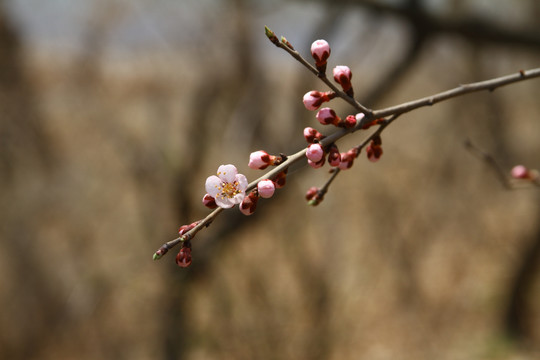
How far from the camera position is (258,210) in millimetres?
3807

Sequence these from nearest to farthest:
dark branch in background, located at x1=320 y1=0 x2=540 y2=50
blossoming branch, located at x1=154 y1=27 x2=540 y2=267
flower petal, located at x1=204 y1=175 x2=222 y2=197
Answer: blossoming branch, located at x1=154 y1=27 x2=540 y2=267, flower petal, located at x1=204 y1=175 x2=222 y2=197, dark branch in background, located at x1=320 y1=0 x2=540 y2=50

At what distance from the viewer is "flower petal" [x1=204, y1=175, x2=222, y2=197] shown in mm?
1065

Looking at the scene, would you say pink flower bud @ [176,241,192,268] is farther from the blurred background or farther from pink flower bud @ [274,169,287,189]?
the blurred background

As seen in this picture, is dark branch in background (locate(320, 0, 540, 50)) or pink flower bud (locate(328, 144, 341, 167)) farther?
dark branch in background (locate(320, 0, 540, 50))

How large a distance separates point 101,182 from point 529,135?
9.29 metres

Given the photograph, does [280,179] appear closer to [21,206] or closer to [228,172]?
[228,172]

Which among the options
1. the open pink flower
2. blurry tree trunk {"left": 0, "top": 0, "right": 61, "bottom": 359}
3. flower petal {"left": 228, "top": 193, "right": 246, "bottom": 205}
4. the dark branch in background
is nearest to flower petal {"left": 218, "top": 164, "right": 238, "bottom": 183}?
the open pink flower

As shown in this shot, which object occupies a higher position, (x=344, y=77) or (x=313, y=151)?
(x=344, y=77)

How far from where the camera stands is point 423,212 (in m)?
7.40

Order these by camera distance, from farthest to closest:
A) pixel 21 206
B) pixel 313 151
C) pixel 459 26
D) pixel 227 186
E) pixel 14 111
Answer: pixel 21 206
pixel 14 111
pixel 459 26
pixel 227 186
pixel 313 151

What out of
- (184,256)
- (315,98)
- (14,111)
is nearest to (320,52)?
(315,98)

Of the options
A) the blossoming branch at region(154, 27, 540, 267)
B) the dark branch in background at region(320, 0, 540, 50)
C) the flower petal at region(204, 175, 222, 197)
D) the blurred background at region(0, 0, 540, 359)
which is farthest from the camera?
the blurred background at region(0, 0, 540, 359)

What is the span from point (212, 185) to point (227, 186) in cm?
10

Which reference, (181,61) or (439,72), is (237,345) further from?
(439,72)
